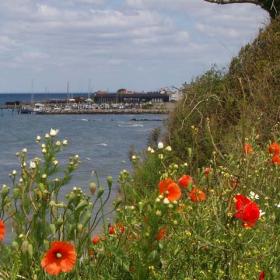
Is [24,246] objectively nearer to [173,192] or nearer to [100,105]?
[173,192]

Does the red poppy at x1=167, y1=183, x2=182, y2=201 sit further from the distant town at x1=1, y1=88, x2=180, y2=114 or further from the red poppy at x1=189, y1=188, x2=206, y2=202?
the distant town at x1=1, y1=88, x2=180, y2=114

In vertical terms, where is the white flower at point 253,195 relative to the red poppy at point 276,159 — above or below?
below

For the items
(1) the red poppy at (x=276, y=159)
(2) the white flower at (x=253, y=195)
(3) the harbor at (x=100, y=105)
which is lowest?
(3) the harbor at (x=100, y=105)

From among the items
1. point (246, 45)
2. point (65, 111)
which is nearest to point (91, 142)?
point (246, 45)

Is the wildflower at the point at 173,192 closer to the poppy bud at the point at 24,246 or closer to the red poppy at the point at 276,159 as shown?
the poppy bud at the point at 24,246

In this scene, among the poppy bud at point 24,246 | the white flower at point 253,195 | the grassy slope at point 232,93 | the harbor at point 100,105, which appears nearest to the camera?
the poppy bud at point 24,246

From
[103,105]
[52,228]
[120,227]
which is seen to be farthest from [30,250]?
[103,105]

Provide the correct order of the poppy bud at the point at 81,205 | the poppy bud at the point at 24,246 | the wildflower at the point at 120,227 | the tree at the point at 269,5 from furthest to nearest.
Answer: the tree at the point at 269,5 → the wildflower at the point at 120,227 → the poppy bud at the point at 81,205 → the poppy bud at the point at 24,246

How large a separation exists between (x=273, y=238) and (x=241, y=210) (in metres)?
0.61

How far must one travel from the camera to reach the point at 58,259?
3523 millimetres

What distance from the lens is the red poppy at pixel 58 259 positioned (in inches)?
138

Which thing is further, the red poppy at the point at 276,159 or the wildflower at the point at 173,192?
the red poppy at the point at 276,159

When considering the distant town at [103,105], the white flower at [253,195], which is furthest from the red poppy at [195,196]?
the distant town at [103,105]

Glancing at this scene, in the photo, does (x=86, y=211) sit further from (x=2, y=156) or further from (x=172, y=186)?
(x=2, y=156)
